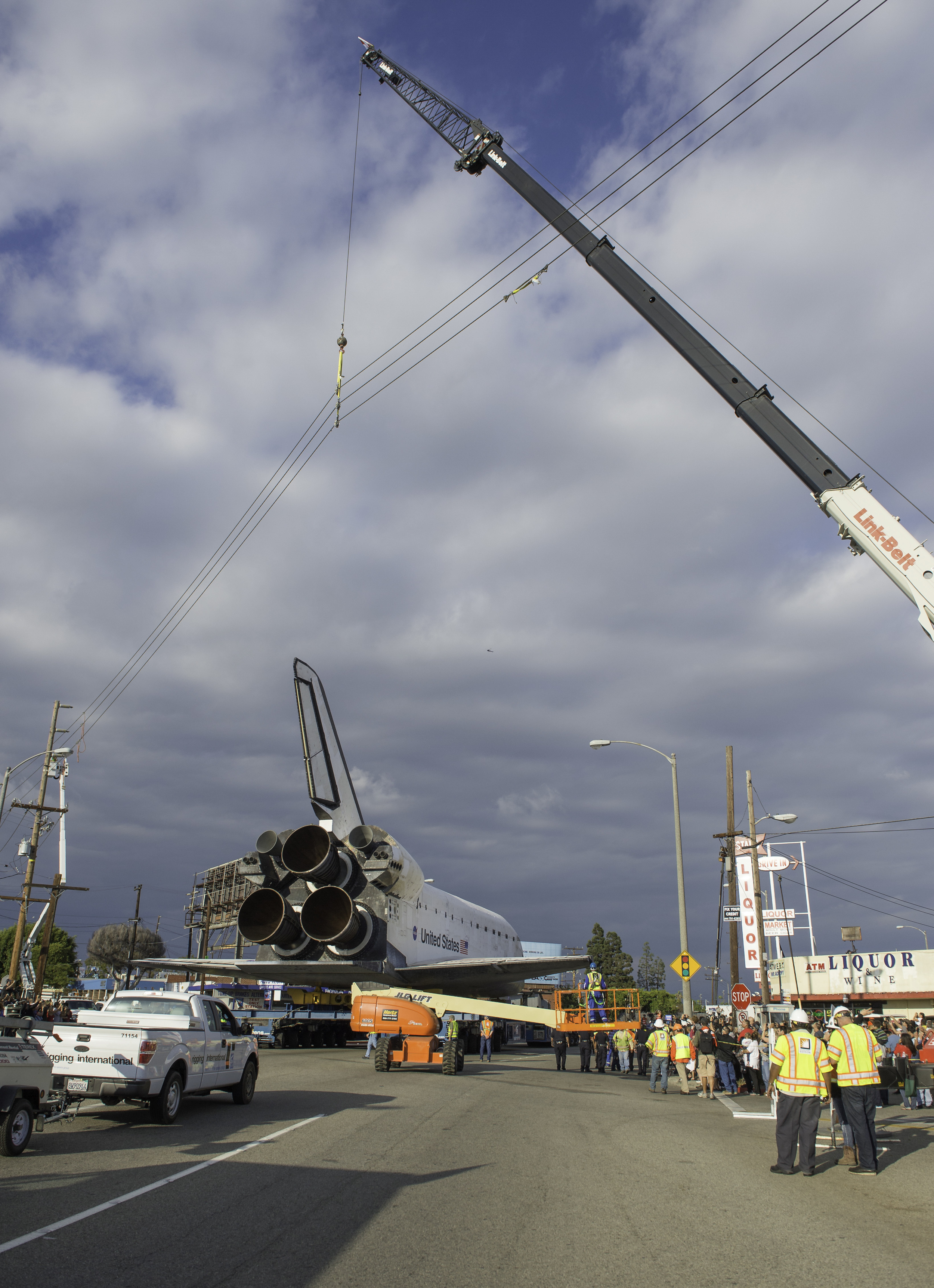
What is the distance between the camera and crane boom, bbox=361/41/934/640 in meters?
12.2

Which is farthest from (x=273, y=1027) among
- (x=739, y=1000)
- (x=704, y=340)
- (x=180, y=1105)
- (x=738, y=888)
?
(x=704, y=340)

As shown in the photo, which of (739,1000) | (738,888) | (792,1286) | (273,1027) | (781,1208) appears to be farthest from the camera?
(738,888)

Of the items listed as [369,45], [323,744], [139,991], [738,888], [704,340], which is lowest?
[139,991]

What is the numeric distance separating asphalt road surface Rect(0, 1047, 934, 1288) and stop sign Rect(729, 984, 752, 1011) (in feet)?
61.4

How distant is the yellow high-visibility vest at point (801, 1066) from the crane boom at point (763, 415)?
5.79m

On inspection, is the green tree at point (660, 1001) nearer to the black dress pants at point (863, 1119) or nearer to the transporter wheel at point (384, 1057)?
the transporter wheel at point (384, 1057)

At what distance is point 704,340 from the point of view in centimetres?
1470

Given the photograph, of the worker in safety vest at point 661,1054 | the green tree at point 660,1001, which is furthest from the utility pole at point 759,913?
the green tree at point 660,1001

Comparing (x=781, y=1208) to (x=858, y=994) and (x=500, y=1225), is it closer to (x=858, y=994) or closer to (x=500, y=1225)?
(x=500, y=1225)

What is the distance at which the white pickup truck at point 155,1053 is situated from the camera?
9.33 meters

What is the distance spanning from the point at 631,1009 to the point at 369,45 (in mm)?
26742

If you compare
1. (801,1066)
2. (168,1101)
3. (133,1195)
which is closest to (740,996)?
(801,1066)

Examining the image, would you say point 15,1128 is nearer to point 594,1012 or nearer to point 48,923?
point 594,1012

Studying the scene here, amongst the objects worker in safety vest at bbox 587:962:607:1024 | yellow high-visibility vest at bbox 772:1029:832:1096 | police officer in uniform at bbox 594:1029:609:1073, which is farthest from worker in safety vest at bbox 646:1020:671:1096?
yellow high-visibility vest at bbox 772:1029:832:1096
